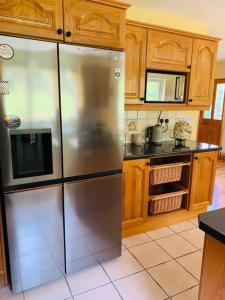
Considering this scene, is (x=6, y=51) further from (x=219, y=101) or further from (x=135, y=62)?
(x=219, y=101)

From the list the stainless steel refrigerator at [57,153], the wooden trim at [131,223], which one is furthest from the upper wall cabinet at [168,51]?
the wooden trim at [131,223]

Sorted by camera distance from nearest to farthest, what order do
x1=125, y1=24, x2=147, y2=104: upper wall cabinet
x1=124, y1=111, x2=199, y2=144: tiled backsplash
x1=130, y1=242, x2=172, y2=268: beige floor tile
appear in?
x1=130, y1=242, x2=172, y2=268: beige floor tile, x1=125, y1=24, x2=147, y2=104: upper wall cabinet, x1=124, y1=111, x2=199, y2=144: tiled backsplash

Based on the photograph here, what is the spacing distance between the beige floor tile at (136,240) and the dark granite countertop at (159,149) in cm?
91

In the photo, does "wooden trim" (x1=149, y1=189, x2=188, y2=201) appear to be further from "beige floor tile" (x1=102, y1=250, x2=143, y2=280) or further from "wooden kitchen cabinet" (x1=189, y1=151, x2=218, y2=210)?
"beige floor tile" (x1=102, y1=250, x2=143, y2=280)

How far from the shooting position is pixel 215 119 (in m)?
5.93

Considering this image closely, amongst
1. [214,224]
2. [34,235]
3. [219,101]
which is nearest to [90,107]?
[34,235]

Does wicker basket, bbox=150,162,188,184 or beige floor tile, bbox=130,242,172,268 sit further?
wicker basket, bbox=150,162,188,184

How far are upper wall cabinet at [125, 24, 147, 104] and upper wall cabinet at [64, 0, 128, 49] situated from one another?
499mm

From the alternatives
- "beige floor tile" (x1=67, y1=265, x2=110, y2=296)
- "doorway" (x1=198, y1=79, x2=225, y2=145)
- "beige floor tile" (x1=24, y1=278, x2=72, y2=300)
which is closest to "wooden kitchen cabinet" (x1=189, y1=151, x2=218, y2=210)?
"beige floor tile" (x1=67, y1=265, x2=110, y2=296)

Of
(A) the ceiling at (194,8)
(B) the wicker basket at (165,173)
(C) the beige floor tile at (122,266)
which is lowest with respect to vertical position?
(C) the beige floor tile at (122,266)

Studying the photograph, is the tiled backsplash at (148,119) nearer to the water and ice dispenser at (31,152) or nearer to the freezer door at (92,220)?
the freezer door at (92,220)

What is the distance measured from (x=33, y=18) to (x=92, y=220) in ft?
4.93

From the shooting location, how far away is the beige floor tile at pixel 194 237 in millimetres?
2334

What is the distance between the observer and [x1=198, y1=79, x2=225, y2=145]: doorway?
5703 millimetres
